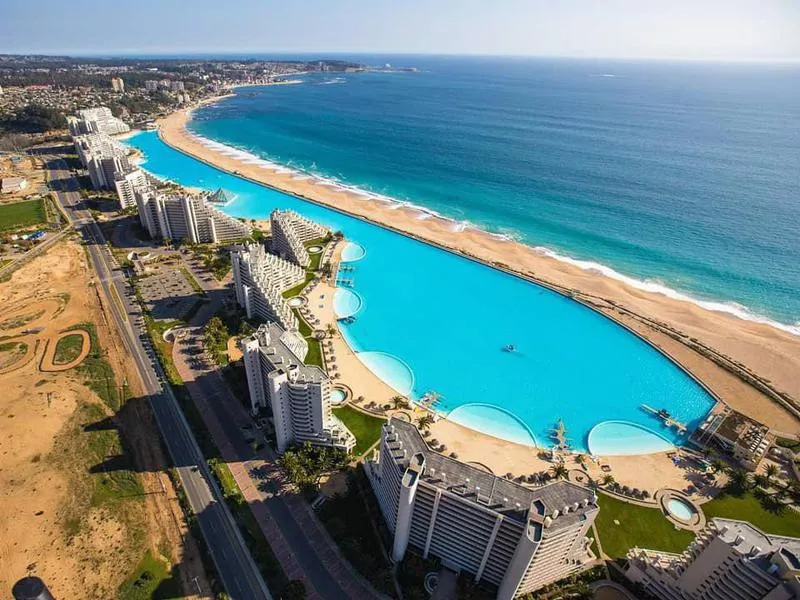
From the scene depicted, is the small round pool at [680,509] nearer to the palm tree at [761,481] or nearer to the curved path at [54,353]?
the palm tree at [761,481]

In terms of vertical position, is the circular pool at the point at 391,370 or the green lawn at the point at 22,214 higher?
the green lawn at the point at 22,214

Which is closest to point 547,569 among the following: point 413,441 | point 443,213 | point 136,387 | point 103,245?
point 413,441

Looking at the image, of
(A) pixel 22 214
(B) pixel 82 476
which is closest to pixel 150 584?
(B) pixel 82 476

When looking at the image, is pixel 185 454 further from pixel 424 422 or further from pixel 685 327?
pixel 685 327

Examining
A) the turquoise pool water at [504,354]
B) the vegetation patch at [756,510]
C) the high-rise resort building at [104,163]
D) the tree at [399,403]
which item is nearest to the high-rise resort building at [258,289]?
the turquoise pool water at [504,354]

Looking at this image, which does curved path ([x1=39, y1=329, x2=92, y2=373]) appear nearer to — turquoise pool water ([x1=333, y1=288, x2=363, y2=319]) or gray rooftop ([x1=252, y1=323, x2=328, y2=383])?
gray rooftop ([x1=252, y1=323, x2=328, y2=383])

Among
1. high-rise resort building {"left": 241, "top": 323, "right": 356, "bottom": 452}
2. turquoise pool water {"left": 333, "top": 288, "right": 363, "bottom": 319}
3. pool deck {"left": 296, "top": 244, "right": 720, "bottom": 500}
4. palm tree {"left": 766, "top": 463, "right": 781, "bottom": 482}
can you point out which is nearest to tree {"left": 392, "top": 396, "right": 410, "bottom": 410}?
pool deck {"left": 296, "top": 244, "right": 720, "bottom": 500}

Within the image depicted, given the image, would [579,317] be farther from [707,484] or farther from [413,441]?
[413,441]
